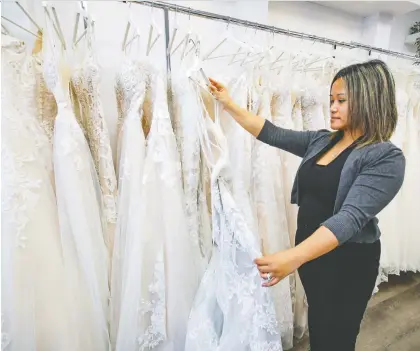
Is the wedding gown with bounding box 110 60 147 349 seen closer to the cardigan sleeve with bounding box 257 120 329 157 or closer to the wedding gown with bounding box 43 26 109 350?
the wedding gown with bounding box 43 26 109 350

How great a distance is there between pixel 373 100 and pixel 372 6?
147 centimetres

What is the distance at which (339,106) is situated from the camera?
2.75 ft

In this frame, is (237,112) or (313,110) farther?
(313,110)

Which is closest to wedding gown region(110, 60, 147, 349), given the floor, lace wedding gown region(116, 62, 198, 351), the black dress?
lace wedding gown region(116, 62, 198, 351)

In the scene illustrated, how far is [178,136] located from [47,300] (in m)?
0.64

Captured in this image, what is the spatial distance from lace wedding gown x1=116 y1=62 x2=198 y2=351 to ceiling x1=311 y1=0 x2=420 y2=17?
1.60 meters

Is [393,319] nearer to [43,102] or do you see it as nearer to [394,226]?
[394,226]

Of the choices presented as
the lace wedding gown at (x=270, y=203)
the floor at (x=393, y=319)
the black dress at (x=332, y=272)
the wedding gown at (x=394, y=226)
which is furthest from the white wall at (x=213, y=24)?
the floor at (x=393, y=319)

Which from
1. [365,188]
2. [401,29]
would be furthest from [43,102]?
[401,29]

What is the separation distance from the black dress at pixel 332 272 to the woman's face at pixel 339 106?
8 centimetres

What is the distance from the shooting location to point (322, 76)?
132 cm

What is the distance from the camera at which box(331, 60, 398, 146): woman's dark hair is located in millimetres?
778

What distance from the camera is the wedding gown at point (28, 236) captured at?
695 millimetres

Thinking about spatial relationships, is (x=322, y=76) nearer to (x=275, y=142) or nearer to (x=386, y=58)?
(x=275, y=142)
